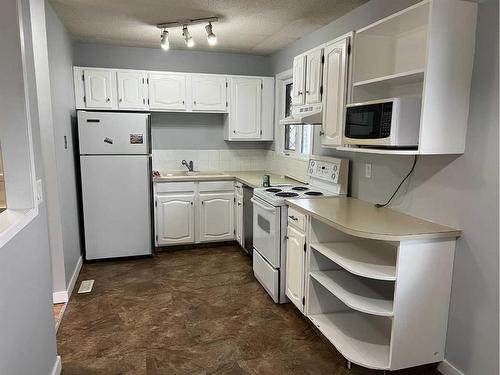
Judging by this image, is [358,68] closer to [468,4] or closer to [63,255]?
[468,4]

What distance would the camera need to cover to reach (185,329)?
2680 mm

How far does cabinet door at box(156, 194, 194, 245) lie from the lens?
167 inches

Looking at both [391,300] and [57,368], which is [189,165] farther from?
[391,300]

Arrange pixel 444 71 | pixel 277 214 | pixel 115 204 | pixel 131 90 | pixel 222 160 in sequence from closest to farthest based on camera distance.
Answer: pixel 444 71
pixel 277 214
pixel 115 204
pixel 131 90
pixel 222 160

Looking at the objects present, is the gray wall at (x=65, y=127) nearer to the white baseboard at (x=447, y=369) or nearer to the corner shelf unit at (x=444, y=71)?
the corner shelf unit at (x=444, y=71)

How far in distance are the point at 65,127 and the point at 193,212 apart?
167 centimetres

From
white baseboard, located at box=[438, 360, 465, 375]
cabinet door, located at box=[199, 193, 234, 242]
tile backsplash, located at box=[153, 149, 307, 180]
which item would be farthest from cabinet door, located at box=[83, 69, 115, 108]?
white baseboard, located at box=[438, 360, 465, 375]

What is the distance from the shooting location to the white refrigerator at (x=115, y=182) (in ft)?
12.4

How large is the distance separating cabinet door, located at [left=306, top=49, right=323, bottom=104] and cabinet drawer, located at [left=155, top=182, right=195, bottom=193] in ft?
6.05

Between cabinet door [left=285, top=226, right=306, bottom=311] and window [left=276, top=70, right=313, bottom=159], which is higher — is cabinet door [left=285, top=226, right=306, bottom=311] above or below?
below

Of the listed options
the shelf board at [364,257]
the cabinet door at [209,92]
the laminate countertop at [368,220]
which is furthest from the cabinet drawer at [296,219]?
the cabinet door at [209,92]

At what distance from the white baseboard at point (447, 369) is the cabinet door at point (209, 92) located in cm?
347

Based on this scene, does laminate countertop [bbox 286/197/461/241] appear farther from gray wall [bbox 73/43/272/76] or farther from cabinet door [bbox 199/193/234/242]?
gray wall [bbox 73/43/272/76]

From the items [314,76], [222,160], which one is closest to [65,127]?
[222,160]
